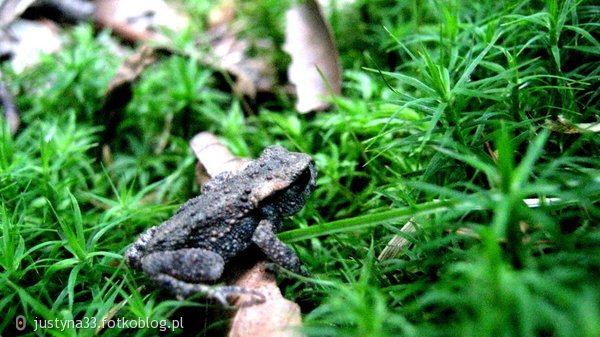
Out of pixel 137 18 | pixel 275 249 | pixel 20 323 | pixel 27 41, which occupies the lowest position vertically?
pixel 275 249

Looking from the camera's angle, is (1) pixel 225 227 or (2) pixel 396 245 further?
(1) pixel 225 227

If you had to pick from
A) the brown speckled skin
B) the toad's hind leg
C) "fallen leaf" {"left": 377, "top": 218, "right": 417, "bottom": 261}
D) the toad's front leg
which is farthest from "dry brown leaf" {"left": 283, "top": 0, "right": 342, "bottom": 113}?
the toad's hind leg

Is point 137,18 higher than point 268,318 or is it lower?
higher

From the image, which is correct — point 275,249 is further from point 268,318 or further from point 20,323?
point 20,323

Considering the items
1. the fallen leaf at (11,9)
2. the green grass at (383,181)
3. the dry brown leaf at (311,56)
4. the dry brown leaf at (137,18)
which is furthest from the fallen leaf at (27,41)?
the dry brown leaf at (311,56)

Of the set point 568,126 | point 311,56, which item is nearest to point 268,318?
point 568,126

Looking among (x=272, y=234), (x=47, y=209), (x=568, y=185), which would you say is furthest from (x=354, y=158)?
(x=47, y=209)

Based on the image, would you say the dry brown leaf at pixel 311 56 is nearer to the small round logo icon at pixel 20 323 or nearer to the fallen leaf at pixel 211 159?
the fallen leaf at pixel 211 159
